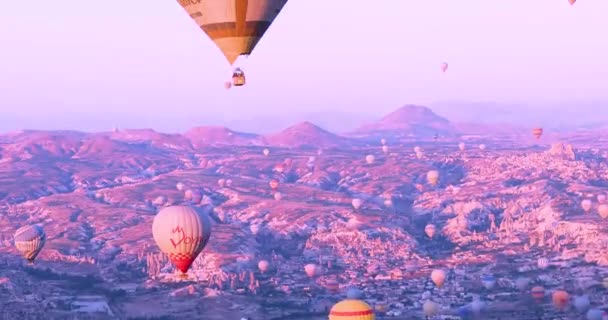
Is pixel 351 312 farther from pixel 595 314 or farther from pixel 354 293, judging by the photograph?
pixel 354 293

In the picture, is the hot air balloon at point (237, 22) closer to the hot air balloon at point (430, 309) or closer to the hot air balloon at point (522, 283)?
the hot air balloon at point (430, 309)

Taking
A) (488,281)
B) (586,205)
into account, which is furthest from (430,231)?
(488,281)

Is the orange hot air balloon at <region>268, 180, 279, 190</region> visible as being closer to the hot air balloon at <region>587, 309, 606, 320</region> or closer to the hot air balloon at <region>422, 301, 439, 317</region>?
the hot air balloon at <region>422, 301, 439, 317</region>

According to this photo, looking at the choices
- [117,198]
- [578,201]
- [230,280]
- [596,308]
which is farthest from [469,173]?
[596,308]

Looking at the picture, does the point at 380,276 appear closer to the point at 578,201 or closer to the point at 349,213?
the point at 349,213

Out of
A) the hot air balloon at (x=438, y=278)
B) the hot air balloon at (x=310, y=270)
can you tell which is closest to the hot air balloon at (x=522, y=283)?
the hot air balloon at (x=438, y=278)

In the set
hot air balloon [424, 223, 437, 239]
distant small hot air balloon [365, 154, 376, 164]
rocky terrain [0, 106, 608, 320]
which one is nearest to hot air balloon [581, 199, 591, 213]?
rocky terrain [0, 106, 608, 320]
